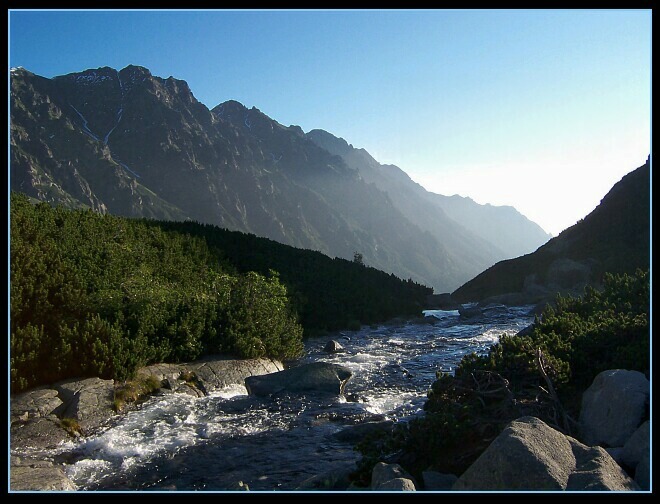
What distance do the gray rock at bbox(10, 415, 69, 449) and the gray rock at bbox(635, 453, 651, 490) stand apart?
10035 mm

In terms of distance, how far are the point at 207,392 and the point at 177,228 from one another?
21108 millimetres

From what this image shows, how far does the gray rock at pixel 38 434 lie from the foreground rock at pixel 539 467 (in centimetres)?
809

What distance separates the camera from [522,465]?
5602mm

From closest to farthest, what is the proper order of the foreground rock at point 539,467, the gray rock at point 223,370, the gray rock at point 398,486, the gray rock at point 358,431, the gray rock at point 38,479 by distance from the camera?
the foreground rock at point 539,467
the gray rock at point 398,486
the gray rock at point 38,479
the gray rock at point 358,431
the gray rock at point 223,370

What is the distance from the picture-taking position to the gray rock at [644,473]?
5611mm

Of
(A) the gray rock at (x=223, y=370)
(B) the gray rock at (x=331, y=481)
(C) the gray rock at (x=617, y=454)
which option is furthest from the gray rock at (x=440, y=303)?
(C) the gray rock at (x=617, y=454)

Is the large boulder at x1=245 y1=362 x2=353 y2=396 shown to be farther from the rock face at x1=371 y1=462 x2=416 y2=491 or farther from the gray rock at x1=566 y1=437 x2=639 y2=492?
the gray rock at x1=566 y1=437 x2=639 y2=492

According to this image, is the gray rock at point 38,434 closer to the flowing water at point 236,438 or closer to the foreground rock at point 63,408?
the foreground rock at point 63,408

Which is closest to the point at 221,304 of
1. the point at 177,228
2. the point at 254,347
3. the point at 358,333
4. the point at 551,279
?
the point at 254,347

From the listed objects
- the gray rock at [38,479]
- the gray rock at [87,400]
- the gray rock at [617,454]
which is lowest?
the gray rock at [38,479]

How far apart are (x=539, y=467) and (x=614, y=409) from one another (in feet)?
8.82

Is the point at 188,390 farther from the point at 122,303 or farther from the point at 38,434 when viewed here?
the point at 38,434

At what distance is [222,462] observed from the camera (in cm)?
896
